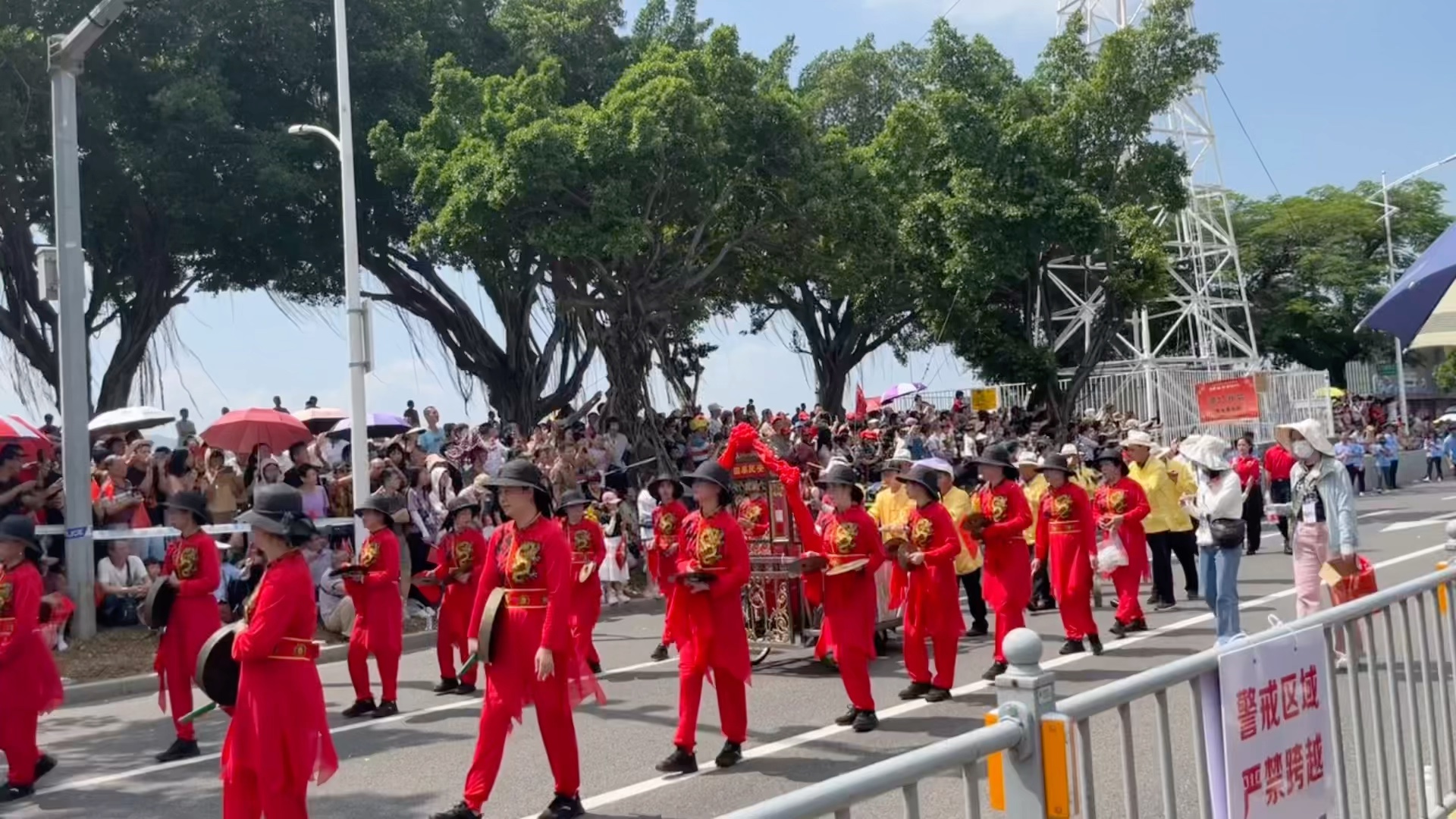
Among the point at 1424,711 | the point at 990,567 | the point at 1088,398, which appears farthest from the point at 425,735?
the point at 1088,398

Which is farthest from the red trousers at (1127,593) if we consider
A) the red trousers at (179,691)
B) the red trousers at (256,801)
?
the red trousers at (256,801)

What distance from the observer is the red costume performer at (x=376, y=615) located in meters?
9.90

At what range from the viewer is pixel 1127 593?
485 inches

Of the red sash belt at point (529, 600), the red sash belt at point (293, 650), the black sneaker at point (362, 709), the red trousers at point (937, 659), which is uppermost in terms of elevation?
the red sash belt at point (529, 600)

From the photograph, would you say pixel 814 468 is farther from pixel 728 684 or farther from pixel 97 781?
pixel 97 781

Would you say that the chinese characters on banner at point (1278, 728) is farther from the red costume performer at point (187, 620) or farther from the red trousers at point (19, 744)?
the red trousers at point (19, 744)

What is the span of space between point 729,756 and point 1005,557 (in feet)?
10.8

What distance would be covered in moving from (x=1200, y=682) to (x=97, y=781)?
689 cm

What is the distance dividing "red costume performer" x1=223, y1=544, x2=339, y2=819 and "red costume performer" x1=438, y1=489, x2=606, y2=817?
761 millimetres

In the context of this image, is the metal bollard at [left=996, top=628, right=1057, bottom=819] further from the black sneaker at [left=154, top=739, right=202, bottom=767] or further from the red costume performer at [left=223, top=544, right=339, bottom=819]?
the black sneaker at [left=154, top=739, right=202, bottom=767]

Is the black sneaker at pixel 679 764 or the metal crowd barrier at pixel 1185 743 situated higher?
the metal crowd barrier at pixel 1185 743

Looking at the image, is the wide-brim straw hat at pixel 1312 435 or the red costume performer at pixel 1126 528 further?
the red costume performer at pixel 1126 528

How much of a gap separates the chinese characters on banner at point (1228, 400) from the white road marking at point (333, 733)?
1482 centimetres

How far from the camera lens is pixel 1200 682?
3.80m
